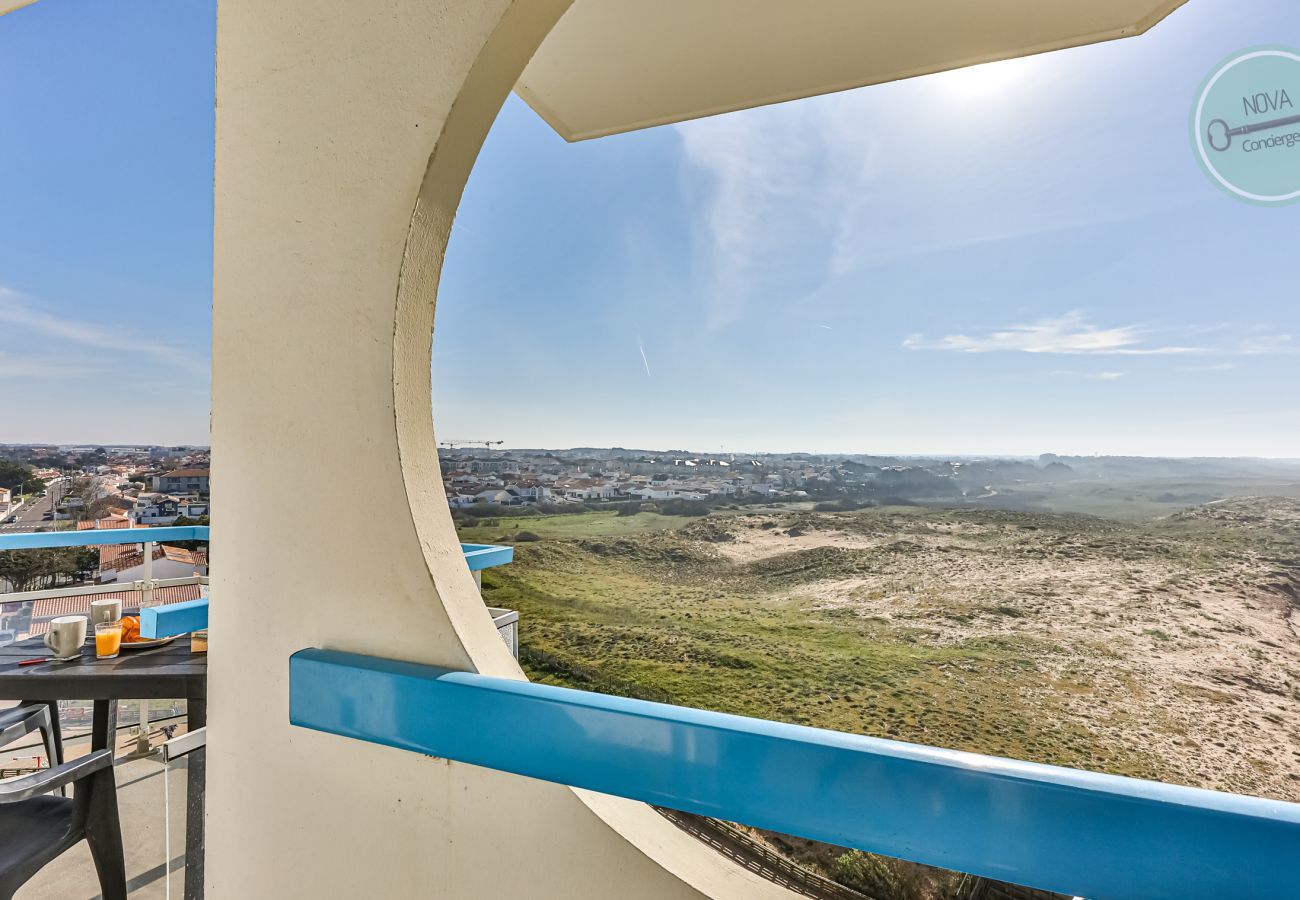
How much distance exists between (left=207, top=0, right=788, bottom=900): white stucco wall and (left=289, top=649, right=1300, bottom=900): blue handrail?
0.06 meters

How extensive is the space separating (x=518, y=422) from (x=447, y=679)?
9273 mm

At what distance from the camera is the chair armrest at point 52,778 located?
67cm

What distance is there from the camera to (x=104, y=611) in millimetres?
1005

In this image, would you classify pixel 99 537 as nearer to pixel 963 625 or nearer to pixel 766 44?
pixel 766 44

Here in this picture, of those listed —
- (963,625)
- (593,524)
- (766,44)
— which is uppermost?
(766,44)

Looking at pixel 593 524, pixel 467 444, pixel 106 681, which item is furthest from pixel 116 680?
pixel 593 524

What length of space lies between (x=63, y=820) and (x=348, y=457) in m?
0.67

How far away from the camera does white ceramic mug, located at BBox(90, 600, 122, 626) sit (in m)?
0.99

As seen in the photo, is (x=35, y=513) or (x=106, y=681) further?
(x=35, y=513)

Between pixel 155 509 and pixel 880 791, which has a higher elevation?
pixel 880 791

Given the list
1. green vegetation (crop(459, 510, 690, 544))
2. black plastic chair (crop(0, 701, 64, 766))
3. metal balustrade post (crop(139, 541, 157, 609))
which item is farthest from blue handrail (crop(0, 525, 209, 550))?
green vegetation (crop(459, 510, 690, 544))

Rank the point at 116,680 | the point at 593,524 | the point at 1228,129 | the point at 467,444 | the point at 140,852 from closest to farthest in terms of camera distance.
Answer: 1. the point at 116,680
2. the point at 140,852
3. the point at 1228,129
4. the point at 467,444
5. the point at 593,524

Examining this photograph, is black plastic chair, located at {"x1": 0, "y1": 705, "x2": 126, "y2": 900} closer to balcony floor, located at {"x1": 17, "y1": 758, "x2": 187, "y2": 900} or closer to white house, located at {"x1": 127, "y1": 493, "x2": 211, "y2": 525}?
balcony floor, located at {"x1": 17, "y1": 758, "x2": 187, "y2": 900}

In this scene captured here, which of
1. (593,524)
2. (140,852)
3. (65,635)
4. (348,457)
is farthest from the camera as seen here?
(593,524)
